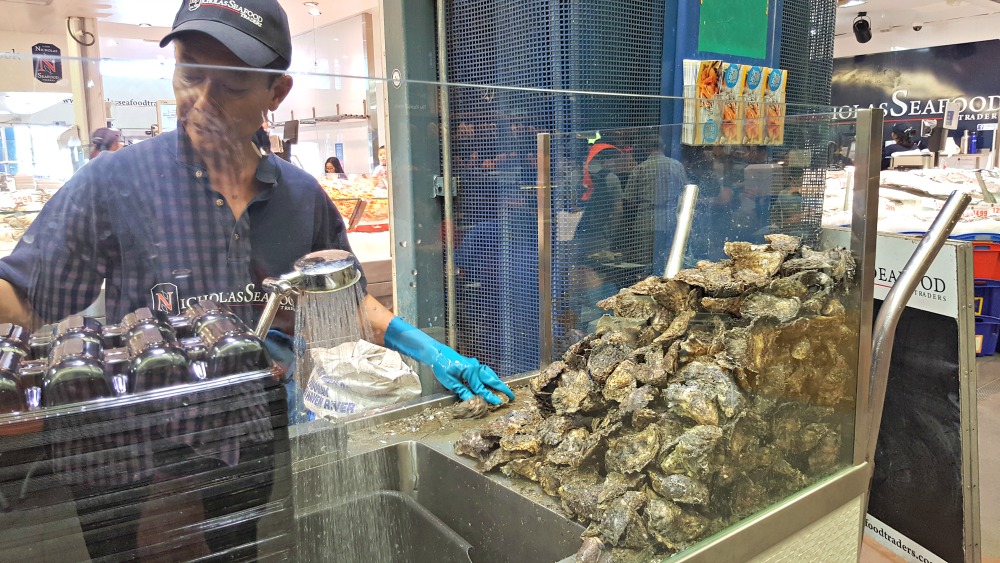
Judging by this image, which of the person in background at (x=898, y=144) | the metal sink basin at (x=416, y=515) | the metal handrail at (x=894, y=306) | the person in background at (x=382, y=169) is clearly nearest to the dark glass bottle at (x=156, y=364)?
the metal sink basin at (x=416, y=515)

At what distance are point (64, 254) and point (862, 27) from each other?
384 inches

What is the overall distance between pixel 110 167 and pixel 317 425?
0.59m

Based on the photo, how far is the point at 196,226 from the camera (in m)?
0.98

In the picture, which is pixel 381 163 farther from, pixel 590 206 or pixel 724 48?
pixel 724 48

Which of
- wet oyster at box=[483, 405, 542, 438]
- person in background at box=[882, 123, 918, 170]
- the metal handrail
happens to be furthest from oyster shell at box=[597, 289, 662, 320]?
person in background at box=[882, 123, 918, 170]

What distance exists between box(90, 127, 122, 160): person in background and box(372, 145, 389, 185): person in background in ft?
1.53

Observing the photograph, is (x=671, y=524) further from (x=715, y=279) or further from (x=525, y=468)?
(x=715, y=279)

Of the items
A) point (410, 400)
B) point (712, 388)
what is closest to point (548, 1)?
point (410, 400)

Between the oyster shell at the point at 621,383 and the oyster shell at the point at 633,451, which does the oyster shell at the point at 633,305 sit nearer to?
the oyster shell at the point at 621,383

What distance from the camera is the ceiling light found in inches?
329

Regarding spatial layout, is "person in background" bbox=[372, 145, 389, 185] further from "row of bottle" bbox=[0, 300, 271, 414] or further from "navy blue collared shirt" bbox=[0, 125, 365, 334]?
"row of bottle" bbox=[0, 300, 271, 414]

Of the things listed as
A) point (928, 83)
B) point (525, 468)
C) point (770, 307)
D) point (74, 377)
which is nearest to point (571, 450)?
point (525, 468)

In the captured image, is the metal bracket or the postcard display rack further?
the metal bracket

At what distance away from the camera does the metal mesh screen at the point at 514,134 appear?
1555mm
